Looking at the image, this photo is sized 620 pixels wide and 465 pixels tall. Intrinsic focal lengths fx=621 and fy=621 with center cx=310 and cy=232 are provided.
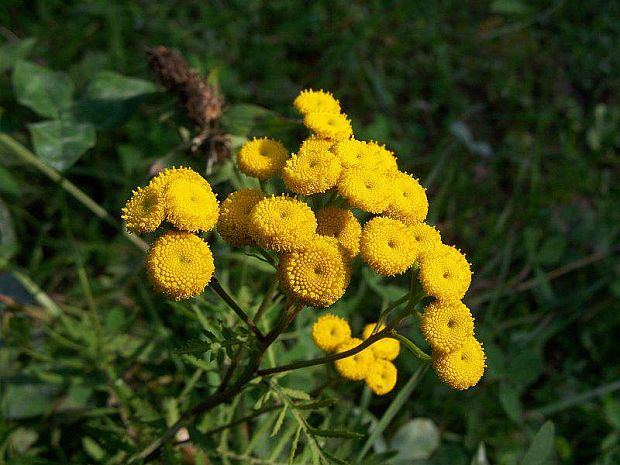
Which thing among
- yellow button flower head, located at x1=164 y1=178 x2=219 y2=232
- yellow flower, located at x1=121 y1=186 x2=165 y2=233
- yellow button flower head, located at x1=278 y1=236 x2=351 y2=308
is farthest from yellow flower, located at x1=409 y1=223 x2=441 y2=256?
yellow flower, located at x1=121 y1=186 x2=165 y2=233

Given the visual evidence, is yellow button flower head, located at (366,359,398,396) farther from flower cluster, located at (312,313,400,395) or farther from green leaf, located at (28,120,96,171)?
green leaf, located at (28,120,96,171)

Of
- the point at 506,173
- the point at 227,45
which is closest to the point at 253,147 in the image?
the point at 227,45

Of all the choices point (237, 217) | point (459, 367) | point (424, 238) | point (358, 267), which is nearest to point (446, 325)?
point (459, 367)

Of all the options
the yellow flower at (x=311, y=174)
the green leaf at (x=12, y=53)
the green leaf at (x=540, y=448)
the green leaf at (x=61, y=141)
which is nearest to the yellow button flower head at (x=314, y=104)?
the yellow flower at (x=311, y=174)

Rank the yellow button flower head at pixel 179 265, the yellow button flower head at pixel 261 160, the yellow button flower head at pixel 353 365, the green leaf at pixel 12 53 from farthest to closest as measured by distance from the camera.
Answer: the green leaf at pixel 12 53 → the yellow button flower head at pixel 353 365 → the yellow button flower head at pixel 261 160 → the yellow button flower head at pixel 179 265

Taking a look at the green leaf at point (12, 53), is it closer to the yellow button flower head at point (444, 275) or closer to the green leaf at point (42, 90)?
the green leaf at point (42, 90)

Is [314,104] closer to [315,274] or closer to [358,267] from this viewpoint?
[315,274]
